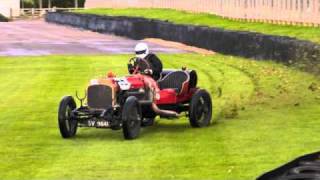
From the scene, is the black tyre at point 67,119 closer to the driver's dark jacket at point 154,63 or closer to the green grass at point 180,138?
the green grass at point 180,138

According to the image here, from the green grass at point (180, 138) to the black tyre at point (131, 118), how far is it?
128 mm

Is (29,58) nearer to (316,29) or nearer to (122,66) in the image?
(122,66)

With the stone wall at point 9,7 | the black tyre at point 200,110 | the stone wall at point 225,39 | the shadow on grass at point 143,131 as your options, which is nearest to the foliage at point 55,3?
the stone wall at point 9,7

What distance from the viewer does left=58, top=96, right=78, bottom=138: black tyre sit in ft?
39.3

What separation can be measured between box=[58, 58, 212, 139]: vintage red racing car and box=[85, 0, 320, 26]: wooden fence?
1641cm

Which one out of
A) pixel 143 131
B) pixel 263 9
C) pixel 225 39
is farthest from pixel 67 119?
pixel 263 9

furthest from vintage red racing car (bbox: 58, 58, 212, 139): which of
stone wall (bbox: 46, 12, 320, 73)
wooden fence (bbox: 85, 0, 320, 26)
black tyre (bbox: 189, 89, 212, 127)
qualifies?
wooden fence (bbox: 85, 0, 320, 26)

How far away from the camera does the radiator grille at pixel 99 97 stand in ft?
39.7

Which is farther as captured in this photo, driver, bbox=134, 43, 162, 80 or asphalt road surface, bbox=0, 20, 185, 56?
asphalt road surface, bbox=0, 20, 185, 56

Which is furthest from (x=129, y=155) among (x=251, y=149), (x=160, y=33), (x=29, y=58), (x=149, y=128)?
(x=160, y=33)

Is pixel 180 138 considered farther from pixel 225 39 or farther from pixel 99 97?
pixel 225 39

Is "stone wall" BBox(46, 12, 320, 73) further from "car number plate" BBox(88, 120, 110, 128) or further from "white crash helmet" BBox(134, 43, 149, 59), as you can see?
"car number plate" BBox(88, 120, 110, 128)

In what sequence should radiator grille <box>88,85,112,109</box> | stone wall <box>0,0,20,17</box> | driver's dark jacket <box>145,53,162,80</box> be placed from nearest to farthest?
radiator grille <box>88,85,112,109</box>
driver's dark jacket <box>145,53,162,80</box>
stone wall <box>0,0,20,17</box>

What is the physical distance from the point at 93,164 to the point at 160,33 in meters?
28.1
